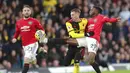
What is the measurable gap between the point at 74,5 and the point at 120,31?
258 cm

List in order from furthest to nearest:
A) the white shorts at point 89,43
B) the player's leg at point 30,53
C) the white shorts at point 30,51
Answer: the white shorts at point 30,51
the player's leg at point 30,53
the white shorts at point 89,43

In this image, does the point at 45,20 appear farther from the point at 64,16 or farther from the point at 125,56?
the point at 125,56

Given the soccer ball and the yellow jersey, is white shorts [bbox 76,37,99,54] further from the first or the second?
the soccer ball

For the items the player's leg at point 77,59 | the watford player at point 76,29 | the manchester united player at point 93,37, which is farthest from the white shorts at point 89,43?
the player's leg at point 77,59

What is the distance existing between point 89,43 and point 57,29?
7611mm

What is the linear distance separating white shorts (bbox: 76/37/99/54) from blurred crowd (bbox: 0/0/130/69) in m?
4.36

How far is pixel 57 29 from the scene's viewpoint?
72.8ft

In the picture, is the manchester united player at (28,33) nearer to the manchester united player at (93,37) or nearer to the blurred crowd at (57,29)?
the manchester united player at (93,37)

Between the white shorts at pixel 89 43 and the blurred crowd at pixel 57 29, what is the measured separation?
436 cm

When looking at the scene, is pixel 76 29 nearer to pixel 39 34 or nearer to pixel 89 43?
pixel 89 43

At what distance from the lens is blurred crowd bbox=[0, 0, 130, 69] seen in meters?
20.2

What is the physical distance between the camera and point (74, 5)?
2361cm

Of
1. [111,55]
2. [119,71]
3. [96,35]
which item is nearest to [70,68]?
[119,71]

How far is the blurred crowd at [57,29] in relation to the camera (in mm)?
20219
